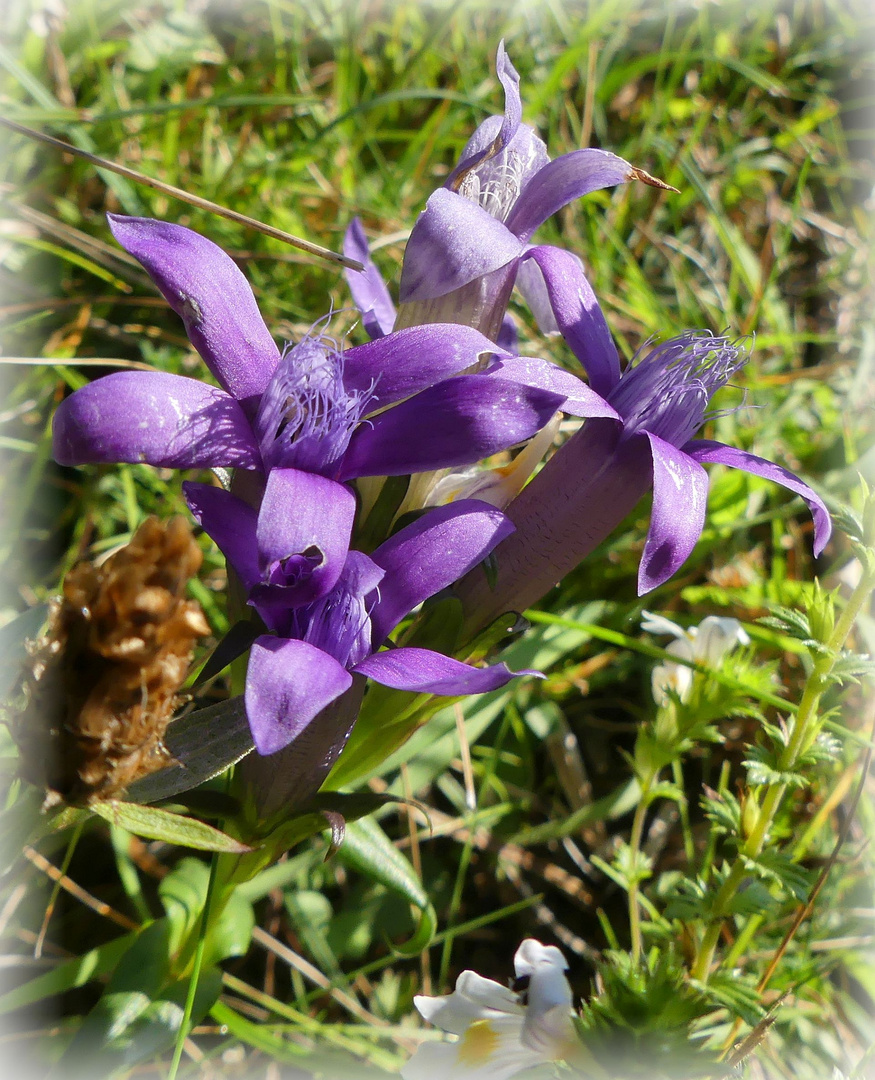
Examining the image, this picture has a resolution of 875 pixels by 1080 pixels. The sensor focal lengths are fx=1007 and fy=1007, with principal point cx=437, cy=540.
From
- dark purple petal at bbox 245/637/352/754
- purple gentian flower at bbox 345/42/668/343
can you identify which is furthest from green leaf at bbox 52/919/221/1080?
purple gentian flower at bbox 345/42/668/343

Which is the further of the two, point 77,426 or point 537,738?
point 537,738

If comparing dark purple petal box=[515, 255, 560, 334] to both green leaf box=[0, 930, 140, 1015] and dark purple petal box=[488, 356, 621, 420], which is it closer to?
dark purple petal box=[488, 356, 621, 420]

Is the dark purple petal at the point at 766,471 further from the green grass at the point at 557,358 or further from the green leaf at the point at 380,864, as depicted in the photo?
the green leaf at the point at 380,864

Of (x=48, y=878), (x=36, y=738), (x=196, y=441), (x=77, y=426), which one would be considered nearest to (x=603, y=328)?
(x=196, y=441)

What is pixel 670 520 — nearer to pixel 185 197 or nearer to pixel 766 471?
pixel 766 471

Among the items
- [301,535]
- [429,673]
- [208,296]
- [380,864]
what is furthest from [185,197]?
[380,864]

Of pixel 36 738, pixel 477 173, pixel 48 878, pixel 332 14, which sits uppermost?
pixel 332 14

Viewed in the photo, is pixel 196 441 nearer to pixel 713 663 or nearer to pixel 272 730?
pixel 272 730
